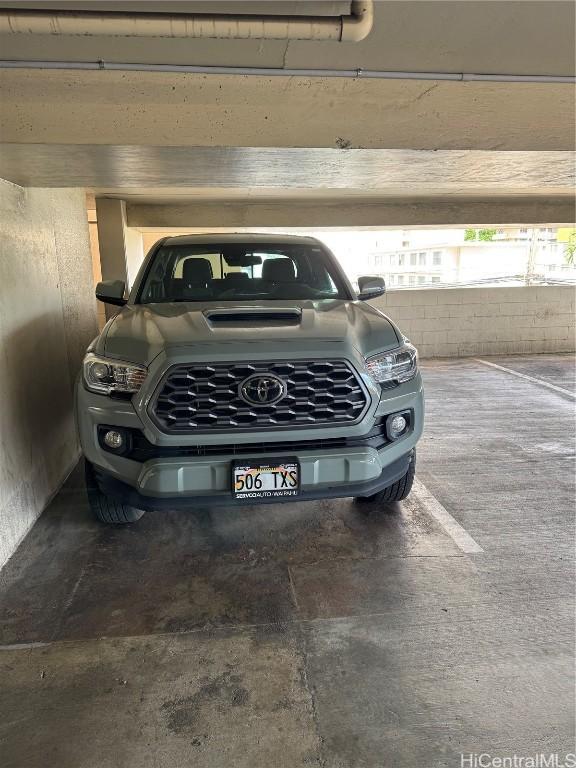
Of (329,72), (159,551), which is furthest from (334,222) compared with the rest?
(159,551)

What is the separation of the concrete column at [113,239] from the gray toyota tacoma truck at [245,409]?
19.0 ft

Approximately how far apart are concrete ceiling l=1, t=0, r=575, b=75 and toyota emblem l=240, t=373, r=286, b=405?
1.56 m

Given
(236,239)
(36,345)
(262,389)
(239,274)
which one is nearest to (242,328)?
(262,389)

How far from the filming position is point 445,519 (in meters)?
3.37

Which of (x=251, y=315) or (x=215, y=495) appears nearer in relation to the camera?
(x=215, y=495)

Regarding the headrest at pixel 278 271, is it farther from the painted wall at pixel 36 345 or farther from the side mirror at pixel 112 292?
the painted wall at pixel 36 345

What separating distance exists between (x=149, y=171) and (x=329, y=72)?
4.68ft

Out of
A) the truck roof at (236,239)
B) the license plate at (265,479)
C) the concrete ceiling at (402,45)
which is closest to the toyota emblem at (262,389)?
the license plate at (265,479)

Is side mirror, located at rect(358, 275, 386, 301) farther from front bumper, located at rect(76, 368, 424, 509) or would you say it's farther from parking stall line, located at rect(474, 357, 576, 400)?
parking stall line, located at rect(474, 357, 576, 400)

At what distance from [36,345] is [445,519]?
120 inches

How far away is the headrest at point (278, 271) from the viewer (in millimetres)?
3781

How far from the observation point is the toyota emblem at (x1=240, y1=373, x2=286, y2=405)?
2.57 m

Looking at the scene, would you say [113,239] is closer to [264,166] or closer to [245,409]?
[264,166]

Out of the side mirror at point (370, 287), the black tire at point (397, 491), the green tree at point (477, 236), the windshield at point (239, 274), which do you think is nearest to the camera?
the black tire at point (397, 491)
